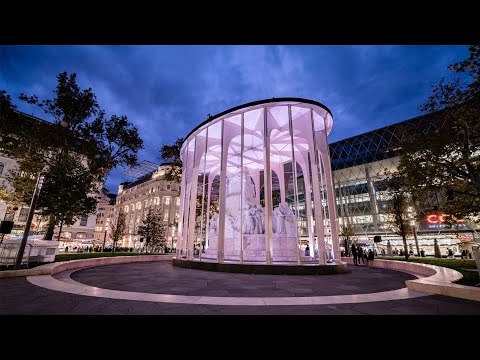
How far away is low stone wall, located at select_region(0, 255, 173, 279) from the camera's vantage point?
9728 mm

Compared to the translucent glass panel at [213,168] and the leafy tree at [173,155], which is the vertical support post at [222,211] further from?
the leafy tree at [173,155]

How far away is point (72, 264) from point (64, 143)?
36.3ft

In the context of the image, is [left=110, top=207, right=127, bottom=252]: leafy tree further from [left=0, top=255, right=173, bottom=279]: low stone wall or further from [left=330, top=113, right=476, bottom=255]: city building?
[left=330, top=113, right=476, bottom=255]: city building

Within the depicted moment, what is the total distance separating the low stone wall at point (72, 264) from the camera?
973cm

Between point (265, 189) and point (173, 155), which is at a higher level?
point (173, 155)

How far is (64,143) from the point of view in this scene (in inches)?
781

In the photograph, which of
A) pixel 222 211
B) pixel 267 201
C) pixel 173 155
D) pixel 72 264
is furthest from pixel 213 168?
pixel 72 264

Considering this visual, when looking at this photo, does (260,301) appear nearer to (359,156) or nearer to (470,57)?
(470,57)

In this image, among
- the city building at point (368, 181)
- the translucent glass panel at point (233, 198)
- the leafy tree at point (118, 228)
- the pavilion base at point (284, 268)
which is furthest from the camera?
the city building at point (368, 181)

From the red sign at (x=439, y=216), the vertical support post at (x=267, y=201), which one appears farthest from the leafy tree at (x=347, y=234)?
the vertical support post at (x=267, y=201)

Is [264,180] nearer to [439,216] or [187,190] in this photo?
[187,190]

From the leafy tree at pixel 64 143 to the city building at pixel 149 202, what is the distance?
51.9 meters
